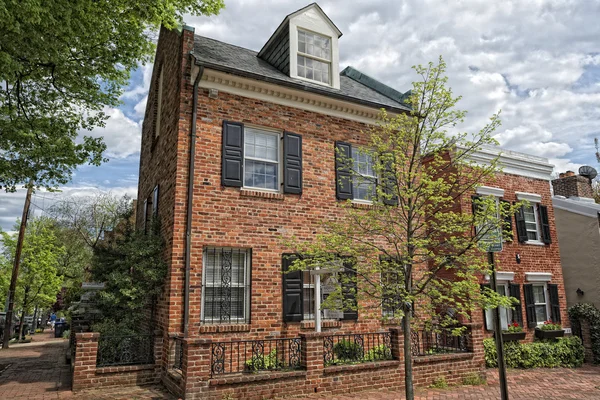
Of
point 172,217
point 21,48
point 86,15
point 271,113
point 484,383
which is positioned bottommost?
point 484,383

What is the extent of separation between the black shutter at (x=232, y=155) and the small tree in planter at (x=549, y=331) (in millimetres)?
11253

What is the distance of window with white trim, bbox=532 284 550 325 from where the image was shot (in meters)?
14.2

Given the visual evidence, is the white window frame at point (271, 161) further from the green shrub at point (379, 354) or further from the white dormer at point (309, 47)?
the green shrub at point (379, 354)

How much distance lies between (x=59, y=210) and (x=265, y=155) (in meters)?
27.5

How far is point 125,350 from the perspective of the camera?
27.9ft

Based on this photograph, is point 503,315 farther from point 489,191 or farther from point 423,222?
point 423,222

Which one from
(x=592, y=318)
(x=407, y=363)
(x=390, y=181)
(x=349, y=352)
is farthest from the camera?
(x=592, y=318)

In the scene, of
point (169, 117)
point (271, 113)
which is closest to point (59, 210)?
point (169, 117)

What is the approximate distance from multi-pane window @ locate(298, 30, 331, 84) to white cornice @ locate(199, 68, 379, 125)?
45.0 inches

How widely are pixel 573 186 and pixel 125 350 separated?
19130mm

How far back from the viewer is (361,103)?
11148mm

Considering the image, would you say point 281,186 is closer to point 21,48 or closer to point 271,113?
point 271,113

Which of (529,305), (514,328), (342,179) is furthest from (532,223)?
(342,179)

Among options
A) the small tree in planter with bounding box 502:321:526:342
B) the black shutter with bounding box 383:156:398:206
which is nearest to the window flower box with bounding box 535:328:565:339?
the small tree in planter with bounding box 502:321:526:342
